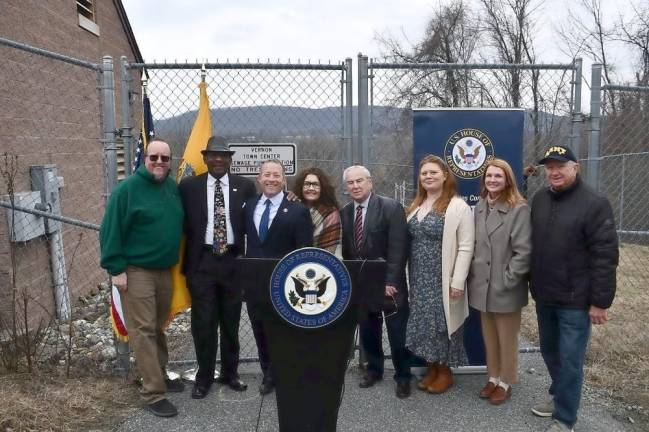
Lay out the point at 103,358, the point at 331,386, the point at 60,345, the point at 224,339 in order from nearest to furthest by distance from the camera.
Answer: the point at 331,386, the point at 224,339, the point at 103,358, the point at 60,345

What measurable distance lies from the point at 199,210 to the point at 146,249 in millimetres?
464

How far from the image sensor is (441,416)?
390cm

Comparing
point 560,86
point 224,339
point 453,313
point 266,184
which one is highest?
point 560,86

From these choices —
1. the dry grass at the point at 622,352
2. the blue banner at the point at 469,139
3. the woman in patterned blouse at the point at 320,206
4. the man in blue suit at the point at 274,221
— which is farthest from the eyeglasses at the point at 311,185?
the dry grass at the point at 622,352

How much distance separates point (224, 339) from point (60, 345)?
243 cm

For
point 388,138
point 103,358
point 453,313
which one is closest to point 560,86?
point 388,138

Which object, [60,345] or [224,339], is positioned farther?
[60,345]

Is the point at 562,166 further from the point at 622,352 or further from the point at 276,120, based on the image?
the point at 622,352

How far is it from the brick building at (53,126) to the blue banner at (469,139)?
2.97 m

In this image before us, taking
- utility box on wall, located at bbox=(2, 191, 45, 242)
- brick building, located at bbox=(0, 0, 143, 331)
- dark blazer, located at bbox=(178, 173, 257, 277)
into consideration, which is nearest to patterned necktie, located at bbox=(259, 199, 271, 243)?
dark blazer, located at bbox=(178, 173, 257, 277)

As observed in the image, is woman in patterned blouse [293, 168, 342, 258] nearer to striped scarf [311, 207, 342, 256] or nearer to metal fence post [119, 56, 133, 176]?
striped scarf [311, 207, 342, 256]

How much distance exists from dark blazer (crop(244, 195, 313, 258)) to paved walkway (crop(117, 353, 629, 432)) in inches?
46.2

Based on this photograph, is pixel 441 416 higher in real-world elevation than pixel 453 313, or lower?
lower

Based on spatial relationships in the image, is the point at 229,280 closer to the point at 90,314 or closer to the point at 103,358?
the point at 103,358
